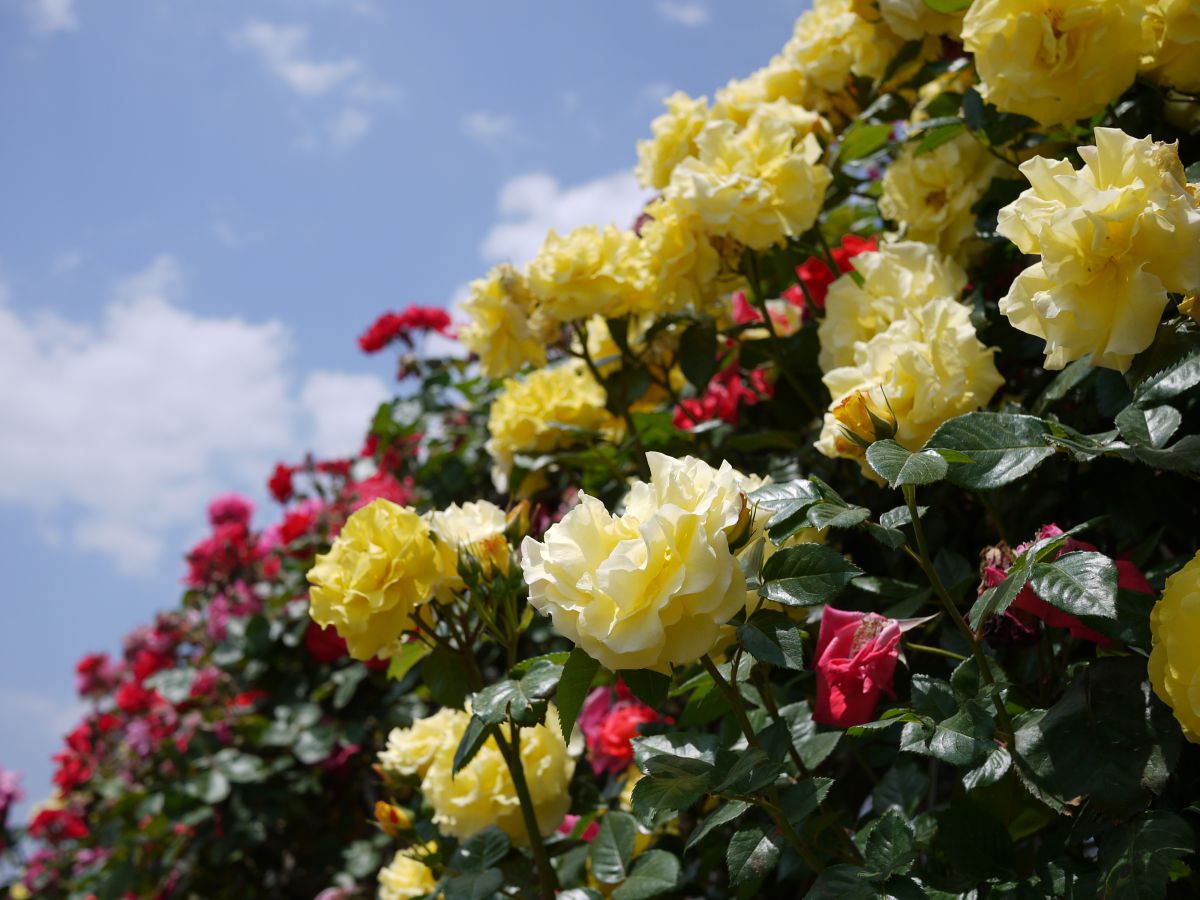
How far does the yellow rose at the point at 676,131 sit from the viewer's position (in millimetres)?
1799

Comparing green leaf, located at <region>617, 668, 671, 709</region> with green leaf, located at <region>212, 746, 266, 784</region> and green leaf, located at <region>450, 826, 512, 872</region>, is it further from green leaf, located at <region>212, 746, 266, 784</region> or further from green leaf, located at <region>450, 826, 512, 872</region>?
green leaf, located at <region>212, 746, 266, 784</region>

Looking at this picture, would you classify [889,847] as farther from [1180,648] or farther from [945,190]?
[945,190]

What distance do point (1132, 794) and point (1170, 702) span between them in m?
0.09

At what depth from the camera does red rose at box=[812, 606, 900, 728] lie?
994 millimetres

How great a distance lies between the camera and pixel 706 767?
928mm

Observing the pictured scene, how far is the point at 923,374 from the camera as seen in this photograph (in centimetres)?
111

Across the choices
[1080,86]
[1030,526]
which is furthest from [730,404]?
[1080,86]

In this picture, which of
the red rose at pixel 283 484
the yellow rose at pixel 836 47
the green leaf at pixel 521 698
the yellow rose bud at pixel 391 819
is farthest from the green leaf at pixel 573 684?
the red rose at pixel 283 484

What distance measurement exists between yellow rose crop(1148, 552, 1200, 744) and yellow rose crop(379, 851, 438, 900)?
40.8 inches

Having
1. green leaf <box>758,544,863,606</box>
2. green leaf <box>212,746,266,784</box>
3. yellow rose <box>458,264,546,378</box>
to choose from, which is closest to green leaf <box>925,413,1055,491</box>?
green leaf <box>758,544,863,606</box>

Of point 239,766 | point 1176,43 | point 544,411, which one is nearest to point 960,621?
point 1176,43

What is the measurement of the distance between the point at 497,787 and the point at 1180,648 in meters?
0.89

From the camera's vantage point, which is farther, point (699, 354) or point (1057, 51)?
point (699, 354)

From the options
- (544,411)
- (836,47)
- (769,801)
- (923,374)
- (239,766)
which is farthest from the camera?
(239,766)
